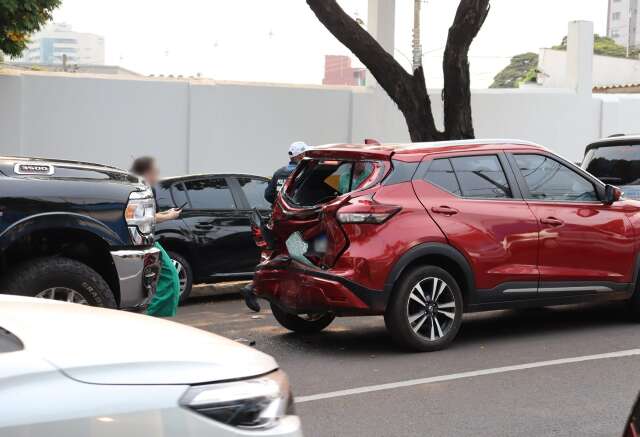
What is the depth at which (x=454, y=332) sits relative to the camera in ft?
25.5

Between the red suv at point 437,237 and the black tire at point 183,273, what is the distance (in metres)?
2.06

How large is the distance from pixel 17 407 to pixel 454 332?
5.70 metres

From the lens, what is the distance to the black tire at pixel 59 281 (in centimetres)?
656

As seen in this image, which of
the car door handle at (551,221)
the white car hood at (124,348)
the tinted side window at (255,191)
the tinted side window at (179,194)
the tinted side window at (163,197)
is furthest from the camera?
the tinted side window at (255,191)

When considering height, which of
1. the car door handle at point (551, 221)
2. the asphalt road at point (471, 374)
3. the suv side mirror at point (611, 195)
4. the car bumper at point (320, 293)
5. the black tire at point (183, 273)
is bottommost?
the asphalt road at point (471, 374)

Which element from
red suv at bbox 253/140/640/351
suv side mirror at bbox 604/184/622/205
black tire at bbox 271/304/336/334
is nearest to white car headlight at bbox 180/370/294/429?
red suv at bbox 253/140/640/351

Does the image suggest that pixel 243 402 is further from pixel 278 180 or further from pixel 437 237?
pixel 278 180

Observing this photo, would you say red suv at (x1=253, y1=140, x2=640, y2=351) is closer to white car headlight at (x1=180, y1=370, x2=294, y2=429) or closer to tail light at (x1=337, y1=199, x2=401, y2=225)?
tail light at (x1=337, y1=199, x2=401, y2=225)

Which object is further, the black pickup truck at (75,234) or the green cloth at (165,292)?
the green cloth at (165,292)

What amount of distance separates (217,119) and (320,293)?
9305 mm

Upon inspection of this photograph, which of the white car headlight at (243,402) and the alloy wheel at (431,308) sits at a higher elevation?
the white car headlight at (243,402)

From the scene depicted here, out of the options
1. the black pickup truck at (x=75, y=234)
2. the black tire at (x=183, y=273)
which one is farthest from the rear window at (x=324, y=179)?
the black tire at (x=183, y=273)

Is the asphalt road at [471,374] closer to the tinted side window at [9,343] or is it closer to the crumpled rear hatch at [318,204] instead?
the crumpled rear hatch at [318,204]

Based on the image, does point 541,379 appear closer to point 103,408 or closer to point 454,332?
point 454,332
